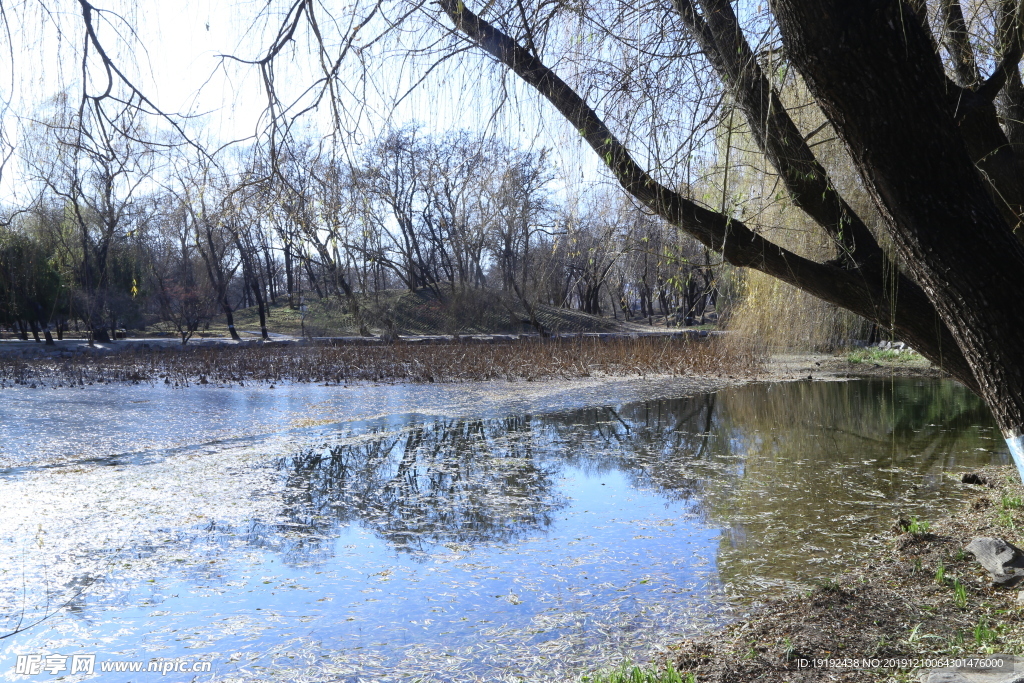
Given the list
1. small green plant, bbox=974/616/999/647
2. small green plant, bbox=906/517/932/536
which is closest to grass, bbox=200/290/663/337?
small green plant, bbox=906/517/932/536

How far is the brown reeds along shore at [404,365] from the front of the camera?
1377 cm

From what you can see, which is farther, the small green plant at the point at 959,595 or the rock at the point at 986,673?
the small green plant at the point at 959,595

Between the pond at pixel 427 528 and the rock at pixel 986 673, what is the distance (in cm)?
103

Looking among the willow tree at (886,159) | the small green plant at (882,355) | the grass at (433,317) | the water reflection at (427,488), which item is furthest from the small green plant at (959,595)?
the grass at (433,317)

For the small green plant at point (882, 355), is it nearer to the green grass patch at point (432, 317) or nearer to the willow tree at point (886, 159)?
the willow tree at point (886, 159)

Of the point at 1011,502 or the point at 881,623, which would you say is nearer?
the point at 881,623

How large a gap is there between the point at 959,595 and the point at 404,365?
42.7 ft

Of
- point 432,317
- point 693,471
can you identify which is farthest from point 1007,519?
point 432,317

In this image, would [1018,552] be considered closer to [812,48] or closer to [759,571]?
[759,571]

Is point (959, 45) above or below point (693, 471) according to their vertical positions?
above

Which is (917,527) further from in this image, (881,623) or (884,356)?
(884,356)

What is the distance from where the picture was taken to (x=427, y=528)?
4.65m

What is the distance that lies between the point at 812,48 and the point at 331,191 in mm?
1906

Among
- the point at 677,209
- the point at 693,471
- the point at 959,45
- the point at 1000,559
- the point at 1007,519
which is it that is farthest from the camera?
the point at 693,471
